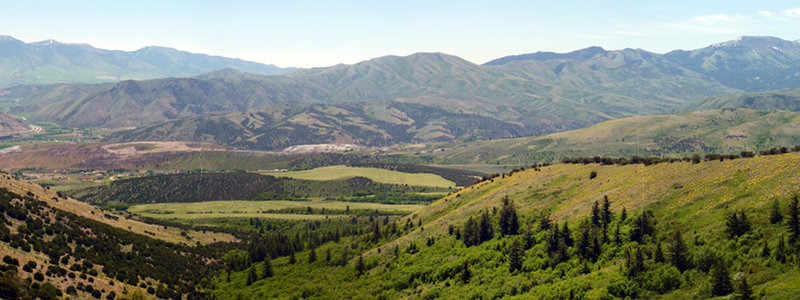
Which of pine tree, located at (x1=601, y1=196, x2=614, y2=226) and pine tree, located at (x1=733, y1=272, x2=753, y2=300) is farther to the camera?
pine tree, located at (x1=601, y1=196, x2=614, y2=226)

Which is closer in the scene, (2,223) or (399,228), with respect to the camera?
(2,223)

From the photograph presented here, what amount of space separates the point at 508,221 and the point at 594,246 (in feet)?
90.2

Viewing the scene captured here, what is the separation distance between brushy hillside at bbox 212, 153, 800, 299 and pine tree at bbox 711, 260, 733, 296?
0.08m

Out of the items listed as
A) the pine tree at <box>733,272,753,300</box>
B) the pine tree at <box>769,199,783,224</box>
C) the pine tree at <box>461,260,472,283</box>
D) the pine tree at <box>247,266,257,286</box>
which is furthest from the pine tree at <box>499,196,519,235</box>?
the pine tree at <box>247,266,257,286</box>

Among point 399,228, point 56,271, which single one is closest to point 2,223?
point 56,271

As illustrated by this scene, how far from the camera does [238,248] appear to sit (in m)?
159

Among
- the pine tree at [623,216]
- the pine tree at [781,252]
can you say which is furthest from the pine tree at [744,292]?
the pine tree at [623,216]

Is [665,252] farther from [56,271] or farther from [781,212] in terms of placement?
[56,271]

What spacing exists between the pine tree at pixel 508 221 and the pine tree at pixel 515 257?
516 inches

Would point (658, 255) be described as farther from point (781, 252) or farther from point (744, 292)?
point (744, 292)

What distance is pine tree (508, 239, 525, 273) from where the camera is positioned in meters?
74.4

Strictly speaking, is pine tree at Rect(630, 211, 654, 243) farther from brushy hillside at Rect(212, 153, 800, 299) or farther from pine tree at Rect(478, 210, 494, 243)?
pine tree at Rect(478, 210, 494, 243)

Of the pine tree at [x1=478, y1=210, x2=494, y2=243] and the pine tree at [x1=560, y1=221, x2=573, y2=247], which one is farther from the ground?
the pine tree at [x1=560, y1=221, x2=573, y2=247]

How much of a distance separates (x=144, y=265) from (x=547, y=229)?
78477mm
